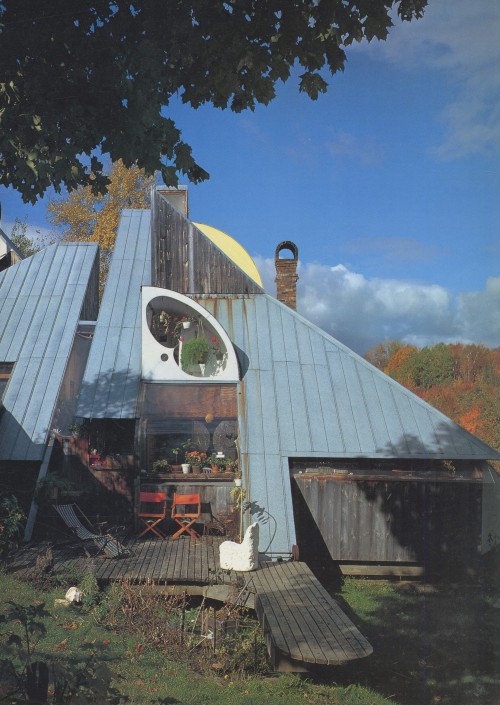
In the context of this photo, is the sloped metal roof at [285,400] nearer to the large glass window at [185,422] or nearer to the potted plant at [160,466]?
the large glass window at [185,422]

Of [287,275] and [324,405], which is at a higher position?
[287,275]

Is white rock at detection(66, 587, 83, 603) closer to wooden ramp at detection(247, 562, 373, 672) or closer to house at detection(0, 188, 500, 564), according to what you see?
wooden ramp at detection(247, 562, 373, 672)

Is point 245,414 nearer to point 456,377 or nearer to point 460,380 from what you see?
point 460,380

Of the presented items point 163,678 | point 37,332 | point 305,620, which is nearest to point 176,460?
point 37,332

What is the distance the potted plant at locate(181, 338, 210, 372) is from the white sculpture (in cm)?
401

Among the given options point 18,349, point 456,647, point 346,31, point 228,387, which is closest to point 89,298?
point 18,349

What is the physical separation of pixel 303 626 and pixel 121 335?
8.28m

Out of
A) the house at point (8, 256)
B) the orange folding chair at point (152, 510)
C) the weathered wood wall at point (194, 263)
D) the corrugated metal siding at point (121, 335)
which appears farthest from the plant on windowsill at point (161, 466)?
the house at point (8, 256)

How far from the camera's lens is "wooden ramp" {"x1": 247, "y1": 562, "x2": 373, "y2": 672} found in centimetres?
621

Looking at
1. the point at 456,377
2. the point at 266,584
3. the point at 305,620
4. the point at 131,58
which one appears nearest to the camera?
the point at 131,58

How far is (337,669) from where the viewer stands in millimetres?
7395

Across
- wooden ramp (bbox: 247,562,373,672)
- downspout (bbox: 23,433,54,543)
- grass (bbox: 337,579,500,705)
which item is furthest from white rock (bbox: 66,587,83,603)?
grass (bbox: 337,579,500,705)

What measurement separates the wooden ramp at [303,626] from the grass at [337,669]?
17.3 inches

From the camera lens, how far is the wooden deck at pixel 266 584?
6.44 meters
